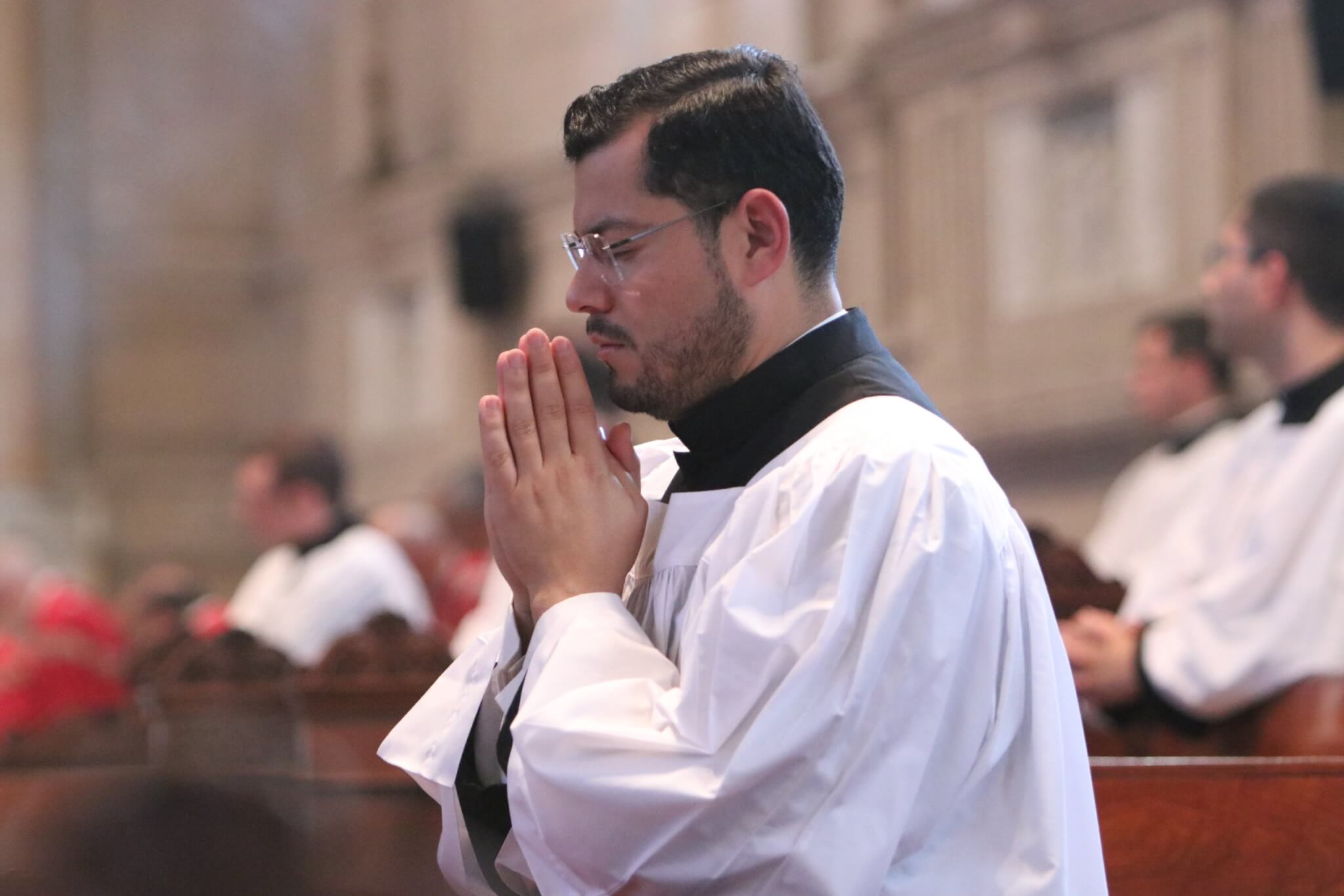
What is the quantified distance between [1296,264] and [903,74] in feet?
14.4

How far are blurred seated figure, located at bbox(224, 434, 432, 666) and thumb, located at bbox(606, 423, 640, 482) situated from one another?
411 cm

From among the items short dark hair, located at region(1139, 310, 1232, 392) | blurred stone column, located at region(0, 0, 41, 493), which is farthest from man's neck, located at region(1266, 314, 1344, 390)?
blurred stone column, located at region(0, 0, 41, 493)

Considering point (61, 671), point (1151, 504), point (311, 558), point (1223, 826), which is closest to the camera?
point (1223, 826)

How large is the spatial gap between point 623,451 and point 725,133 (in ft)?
1.25

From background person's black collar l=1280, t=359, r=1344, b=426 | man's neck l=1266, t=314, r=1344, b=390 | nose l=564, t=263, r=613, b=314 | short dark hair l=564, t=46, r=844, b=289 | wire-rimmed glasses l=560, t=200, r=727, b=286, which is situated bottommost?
background person's black collar l=1280, t=359, r=1344, b=426

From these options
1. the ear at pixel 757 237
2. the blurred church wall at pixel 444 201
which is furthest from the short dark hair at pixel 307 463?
the ear at pixel 757 237

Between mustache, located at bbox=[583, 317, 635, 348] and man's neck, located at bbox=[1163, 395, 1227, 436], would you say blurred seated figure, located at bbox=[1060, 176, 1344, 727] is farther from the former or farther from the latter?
man's neck, located at bbox=[1163, 395, 1227, 436]

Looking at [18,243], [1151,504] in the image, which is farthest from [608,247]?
[18,243]

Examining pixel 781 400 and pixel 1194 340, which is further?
pixel 1194 340

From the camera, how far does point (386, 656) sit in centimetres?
407

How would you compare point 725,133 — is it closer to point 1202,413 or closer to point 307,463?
point 1202,413

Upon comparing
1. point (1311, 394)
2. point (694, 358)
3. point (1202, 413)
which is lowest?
point (1202, 413)

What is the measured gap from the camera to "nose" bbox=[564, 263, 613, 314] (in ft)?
6.31

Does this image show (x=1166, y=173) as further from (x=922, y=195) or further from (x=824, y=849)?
(x=824, y=849)
